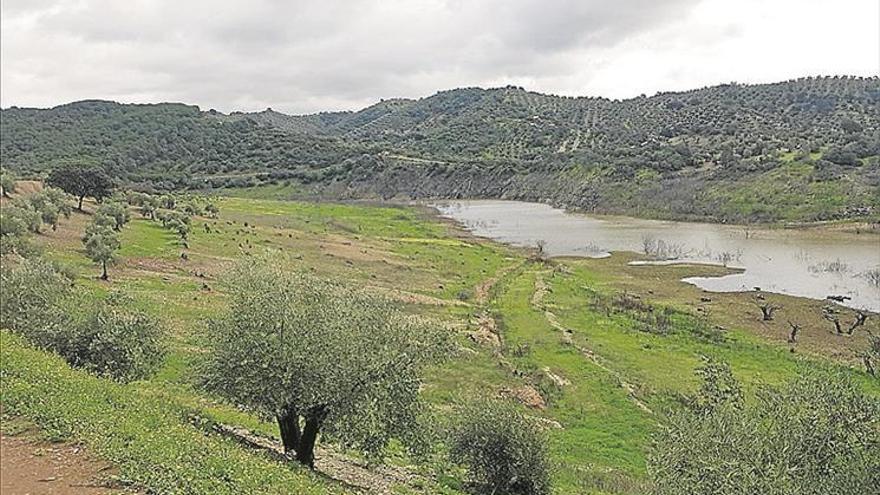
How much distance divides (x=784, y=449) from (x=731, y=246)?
85.4 metres

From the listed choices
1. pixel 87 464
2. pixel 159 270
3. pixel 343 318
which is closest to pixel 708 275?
pixel 159 270

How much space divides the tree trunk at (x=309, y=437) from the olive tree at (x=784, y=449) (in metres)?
11.0

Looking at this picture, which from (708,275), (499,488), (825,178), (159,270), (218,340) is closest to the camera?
(218,340)

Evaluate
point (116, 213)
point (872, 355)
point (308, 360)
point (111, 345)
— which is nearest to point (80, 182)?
point (116, 213)

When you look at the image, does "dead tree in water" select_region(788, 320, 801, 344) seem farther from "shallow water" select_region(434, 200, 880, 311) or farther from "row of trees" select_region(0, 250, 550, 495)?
"row of trees" select_region(0, 250, 550, 495)

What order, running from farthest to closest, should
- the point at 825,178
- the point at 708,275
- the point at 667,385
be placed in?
the point at 825,178, the point at 708,275, the point at 667,385

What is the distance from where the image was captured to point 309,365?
23203mm

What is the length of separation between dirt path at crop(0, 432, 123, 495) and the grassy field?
0.51 meters

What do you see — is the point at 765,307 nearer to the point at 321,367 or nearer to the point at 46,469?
the point at 321,367

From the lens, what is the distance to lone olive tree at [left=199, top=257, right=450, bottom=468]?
23.4m

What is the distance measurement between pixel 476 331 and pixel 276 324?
3137cm

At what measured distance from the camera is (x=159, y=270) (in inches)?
2297

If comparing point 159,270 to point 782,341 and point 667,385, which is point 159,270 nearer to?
point 667,385

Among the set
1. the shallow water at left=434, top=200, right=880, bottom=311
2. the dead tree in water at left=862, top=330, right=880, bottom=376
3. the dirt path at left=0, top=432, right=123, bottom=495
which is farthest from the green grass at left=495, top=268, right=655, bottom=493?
the shallow water at left=434, top=200, right=880, bottom=311
